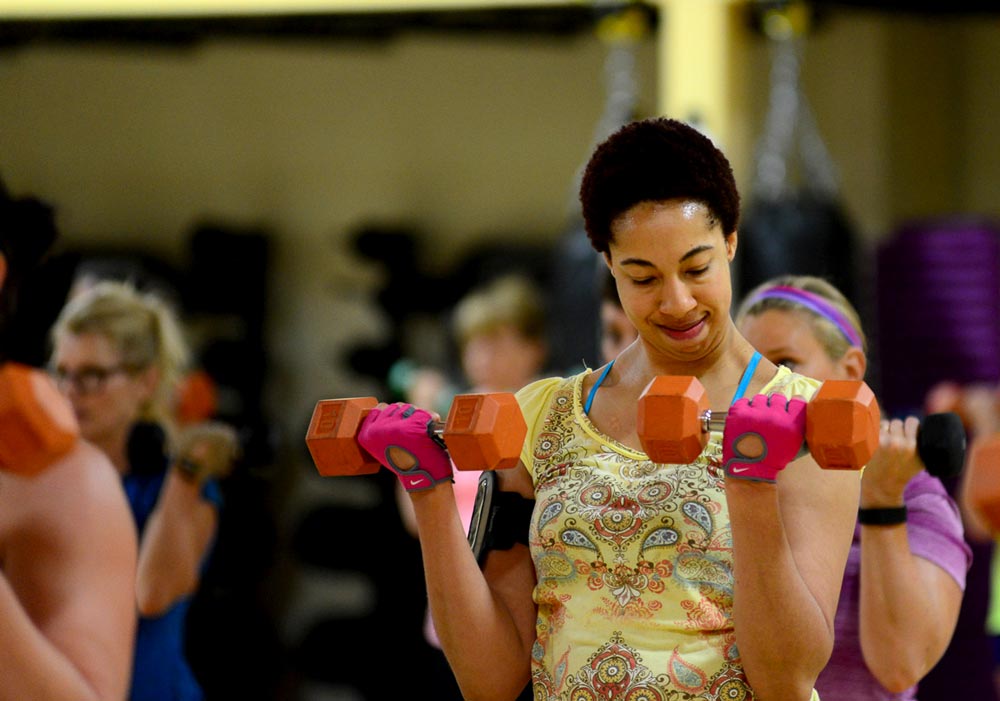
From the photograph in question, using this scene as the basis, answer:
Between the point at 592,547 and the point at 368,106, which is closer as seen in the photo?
the point at 592,547

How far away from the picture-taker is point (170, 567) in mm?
2537

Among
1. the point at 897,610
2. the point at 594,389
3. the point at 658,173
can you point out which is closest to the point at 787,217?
the point at 897,610

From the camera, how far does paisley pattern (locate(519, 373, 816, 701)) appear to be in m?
1.39

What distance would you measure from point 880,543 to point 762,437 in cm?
62

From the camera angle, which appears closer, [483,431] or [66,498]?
[483,431]

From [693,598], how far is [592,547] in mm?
114

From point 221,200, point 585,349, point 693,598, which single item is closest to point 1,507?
point 693,598

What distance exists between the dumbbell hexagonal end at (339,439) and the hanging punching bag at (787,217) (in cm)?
211

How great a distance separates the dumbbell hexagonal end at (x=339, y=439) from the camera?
147 centimetres

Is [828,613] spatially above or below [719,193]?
below

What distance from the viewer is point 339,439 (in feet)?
4.81

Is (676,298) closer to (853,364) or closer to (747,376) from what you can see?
(747,376)

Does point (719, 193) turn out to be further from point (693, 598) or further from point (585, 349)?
point (585, 349)

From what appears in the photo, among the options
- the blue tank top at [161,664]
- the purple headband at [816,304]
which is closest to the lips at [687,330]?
the purple headband at [816,304]
